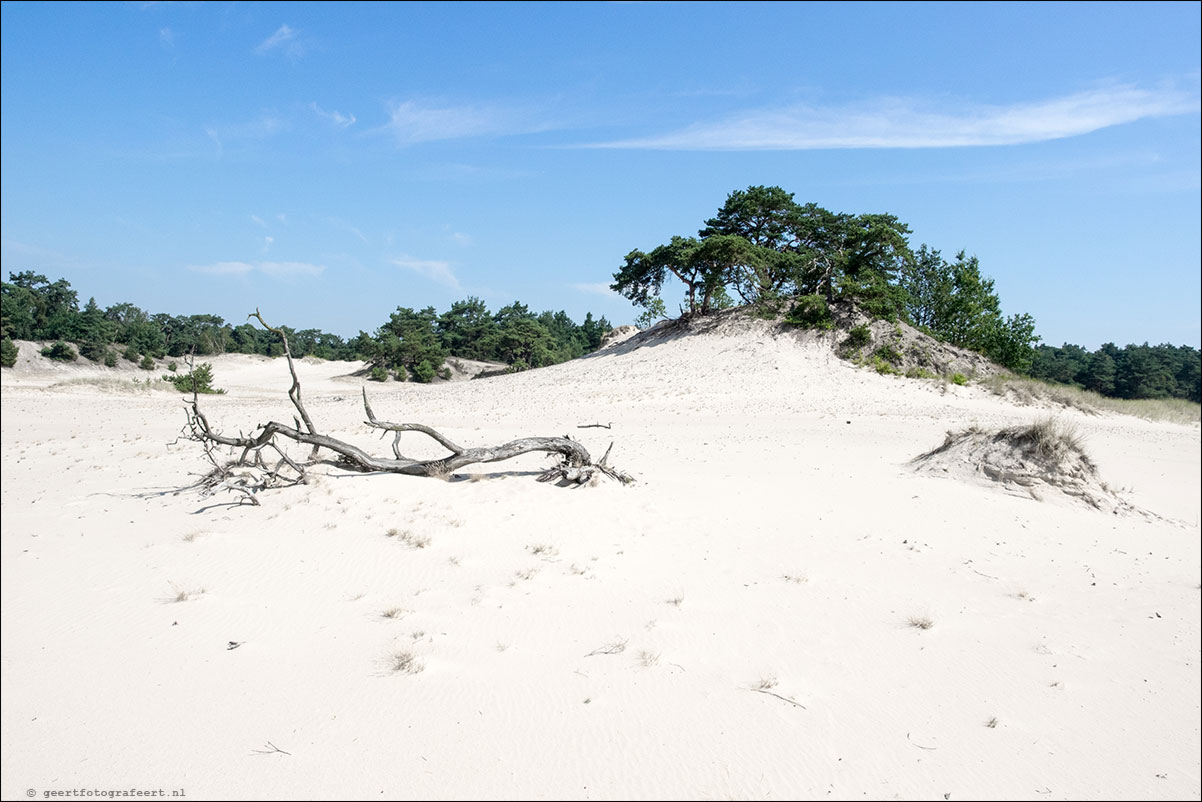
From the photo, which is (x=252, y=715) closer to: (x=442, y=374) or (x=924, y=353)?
(x=924, y=353)

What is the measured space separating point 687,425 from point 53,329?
146 feet

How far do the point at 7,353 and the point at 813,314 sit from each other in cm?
4346

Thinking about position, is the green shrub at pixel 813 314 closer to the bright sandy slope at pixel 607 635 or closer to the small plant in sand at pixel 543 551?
the bright sandy slope at pixel 607 635

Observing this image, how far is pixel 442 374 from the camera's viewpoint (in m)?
46.2

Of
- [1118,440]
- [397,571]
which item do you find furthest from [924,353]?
[397,571]

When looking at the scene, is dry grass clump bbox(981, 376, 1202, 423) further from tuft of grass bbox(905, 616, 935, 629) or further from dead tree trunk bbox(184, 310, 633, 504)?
tuft of grass bbox(905, 616, 935, 629)

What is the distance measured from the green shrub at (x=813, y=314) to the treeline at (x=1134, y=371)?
13.8 m

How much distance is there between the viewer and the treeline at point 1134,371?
41994mm

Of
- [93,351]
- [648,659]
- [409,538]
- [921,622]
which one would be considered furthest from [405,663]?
[93,351]

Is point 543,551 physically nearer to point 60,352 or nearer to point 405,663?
point 405,663

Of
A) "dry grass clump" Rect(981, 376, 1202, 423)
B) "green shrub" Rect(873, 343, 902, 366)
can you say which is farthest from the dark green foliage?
"dry grass clump" Rect(981, 376, 1202, 423)

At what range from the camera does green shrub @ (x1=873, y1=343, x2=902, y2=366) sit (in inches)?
1139

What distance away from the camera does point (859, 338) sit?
98.8 feet

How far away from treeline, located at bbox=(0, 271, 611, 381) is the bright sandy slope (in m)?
24.2
